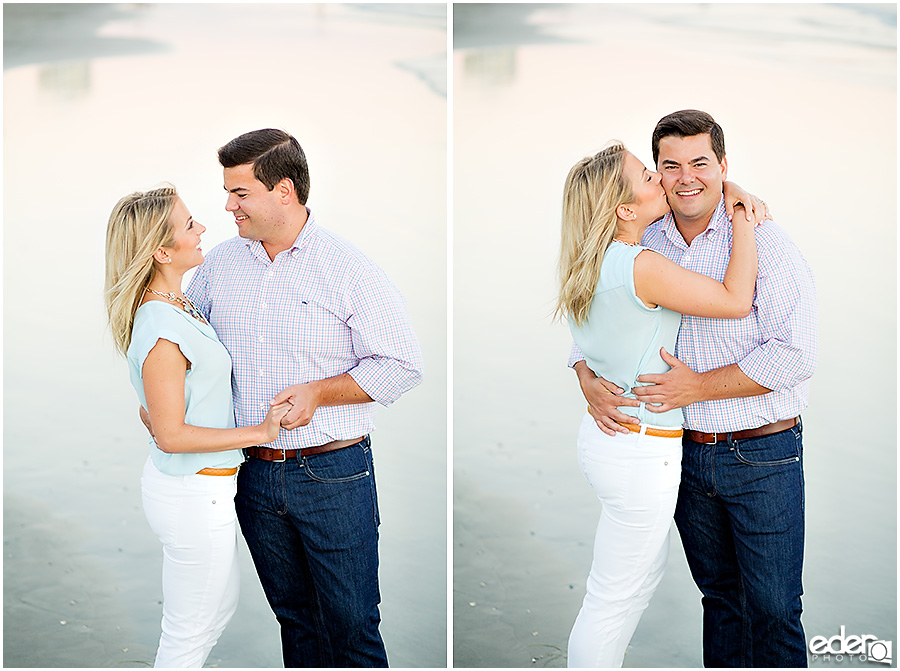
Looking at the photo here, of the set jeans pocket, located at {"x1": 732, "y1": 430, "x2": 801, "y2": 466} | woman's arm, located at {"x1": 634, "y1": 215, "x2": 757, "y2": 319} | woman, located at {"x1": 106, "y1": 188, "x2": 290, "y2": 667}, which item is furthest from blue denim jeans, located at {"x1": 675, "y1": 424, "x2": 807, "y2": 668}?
woman, located at {"x1": 106, "y1": 188, "x2": 290, "y2": 667}

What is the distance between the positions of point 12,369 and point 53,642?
6.84 feet

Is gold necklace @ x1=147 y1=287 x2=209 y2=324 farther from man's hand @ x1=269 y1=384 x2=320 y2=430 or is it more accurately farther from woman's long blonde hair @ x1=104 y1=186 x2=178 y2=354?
man's hand @ x1=269 y1=384 x2=320 y2=430

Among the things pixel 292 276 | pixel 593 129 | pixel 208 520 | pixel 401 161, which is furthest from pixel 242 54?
pixel 208 520

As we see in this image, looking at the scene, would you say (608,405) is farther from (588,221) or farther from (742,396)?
(588,221)

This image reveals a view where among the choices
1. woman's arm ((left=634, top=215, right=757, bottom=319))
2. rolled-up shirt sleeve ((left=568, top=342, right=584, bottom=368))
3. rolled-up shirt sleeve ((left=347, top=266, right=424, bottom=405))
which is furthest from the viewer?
rolled-up shirt sleeve ((left=568, top=342, right=584, bottom=368))

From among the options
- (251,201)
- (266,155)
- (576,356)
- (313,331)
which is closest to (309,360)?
(313,331)

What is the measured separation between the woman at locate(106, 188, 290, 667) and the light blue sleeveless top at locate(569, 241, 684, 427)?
81 cm

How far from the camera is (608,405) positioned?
2.41 m

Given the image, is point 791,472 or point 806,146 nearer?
point 791,472

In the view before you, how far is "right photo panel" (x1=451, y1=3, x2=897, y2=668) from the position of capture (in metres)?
2.37

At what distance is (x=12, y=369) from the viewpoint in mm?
5156

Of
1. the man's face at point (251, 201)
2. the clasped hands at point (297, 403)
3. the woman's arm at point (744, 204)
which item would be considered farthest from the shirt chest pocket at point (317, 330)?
the woman's arm at point (744, 204)

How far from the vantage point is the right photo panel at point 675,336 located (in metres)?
2.37

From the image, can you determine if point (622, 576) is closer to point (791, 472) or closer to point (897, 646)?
point (791, 472)
